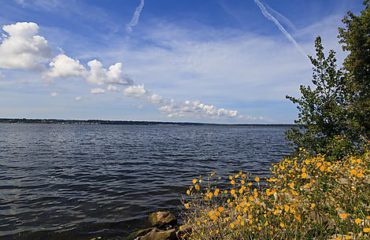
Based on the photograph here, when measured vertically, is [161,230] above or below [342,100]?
below

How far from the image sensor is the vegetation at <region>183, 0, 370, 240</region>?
16.3 feet

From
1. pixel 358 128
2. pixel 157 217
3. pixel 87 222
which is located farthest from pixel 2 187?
pixel 358 128

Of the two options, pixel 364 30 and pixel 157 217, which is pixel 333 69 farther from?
pixel 157 217

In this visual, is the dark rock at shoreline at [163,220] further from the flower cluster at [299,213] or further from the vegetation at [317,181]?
the flower cluster at [299,213]

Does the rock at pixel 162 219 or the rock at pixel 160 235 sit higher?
the rock at pixel 160 235

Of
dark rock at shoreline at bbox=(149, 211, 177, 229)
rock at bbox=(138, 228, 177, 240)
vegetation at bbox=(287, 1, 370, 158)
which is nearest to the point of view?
rock at bbox=(138, 228, 177, 240)

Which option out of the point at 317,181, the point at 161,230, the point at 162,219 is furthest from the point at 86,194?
the point at 317,181

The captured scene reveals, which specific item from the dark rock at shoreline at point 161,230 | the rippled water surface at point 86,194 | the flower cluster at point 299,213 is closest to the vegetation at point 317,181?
the flower cluster at point 299,213

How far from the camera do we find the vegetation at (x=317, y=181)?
4969 millimetres

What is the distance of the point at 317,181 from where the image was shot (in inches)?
231

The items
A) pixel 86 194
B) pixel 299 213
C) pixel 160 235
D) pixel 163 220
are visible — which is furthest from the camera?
pixel 86 194

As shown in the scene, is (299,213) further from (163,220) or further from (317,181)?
(163,220)

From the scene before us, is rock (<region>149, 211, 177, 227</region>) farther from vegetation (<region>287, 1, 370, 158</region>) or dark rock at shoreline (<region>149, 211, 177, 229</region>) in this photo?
vegetation (<region>287, 1, 370, 158</region>)

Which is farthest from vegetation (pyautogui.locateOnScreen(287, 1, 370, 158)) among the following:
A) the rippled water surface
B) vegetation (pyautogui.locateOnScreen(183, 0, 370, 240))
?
the rippled water surface
